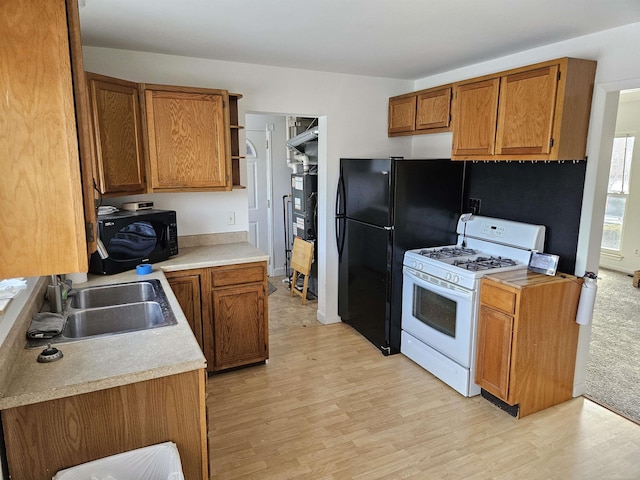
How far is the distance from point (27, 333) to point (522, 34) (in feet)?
10.2

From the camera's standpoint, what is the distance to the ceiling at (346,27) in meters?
2.15

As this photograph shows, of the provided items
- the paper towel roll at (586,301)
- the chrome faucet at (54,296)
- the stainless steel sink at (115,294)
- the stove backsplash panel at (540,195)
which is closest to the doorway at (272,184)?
the stove backsplash panel at (540,195)

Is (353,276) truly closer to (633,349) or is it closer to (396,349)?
(396,349)

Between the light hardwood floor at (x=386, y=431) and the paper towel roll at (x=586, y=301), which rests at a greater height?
the paper towel roll at (x=586, y=301)

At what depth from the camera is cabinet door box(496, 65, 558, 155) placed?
2500mm

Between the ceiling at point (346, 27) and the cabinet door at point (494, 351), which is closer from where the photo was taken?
the ceiling at point (346, 27)

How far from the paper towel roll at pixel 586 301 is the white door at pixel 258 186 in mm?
3935

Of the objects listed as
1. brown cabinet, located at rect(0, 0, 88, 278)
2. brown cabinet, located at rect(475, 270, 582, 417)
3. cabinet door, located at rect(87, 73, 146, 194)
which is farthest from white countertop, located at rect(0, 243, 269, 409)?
brown cabinet, located at rect(475, 270, 582, 417)

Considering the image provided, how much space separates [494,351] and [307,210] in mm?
2746

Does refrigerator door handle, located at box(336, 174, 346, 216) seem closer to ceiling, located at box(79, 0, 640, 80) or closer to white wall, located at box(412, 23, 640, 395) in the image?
ceiling, located at box(79, 0, 640, 80)

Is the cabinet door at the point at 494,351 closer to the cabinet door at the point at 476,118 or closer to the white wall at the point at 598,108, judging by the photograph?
the white wall at the point at 598,108

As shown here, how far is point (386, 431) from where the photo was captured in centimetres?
256

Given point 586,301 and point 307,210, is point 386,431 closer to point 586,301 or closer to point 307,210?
point 586,301

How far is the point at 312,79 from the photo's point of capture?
3.76 meters
